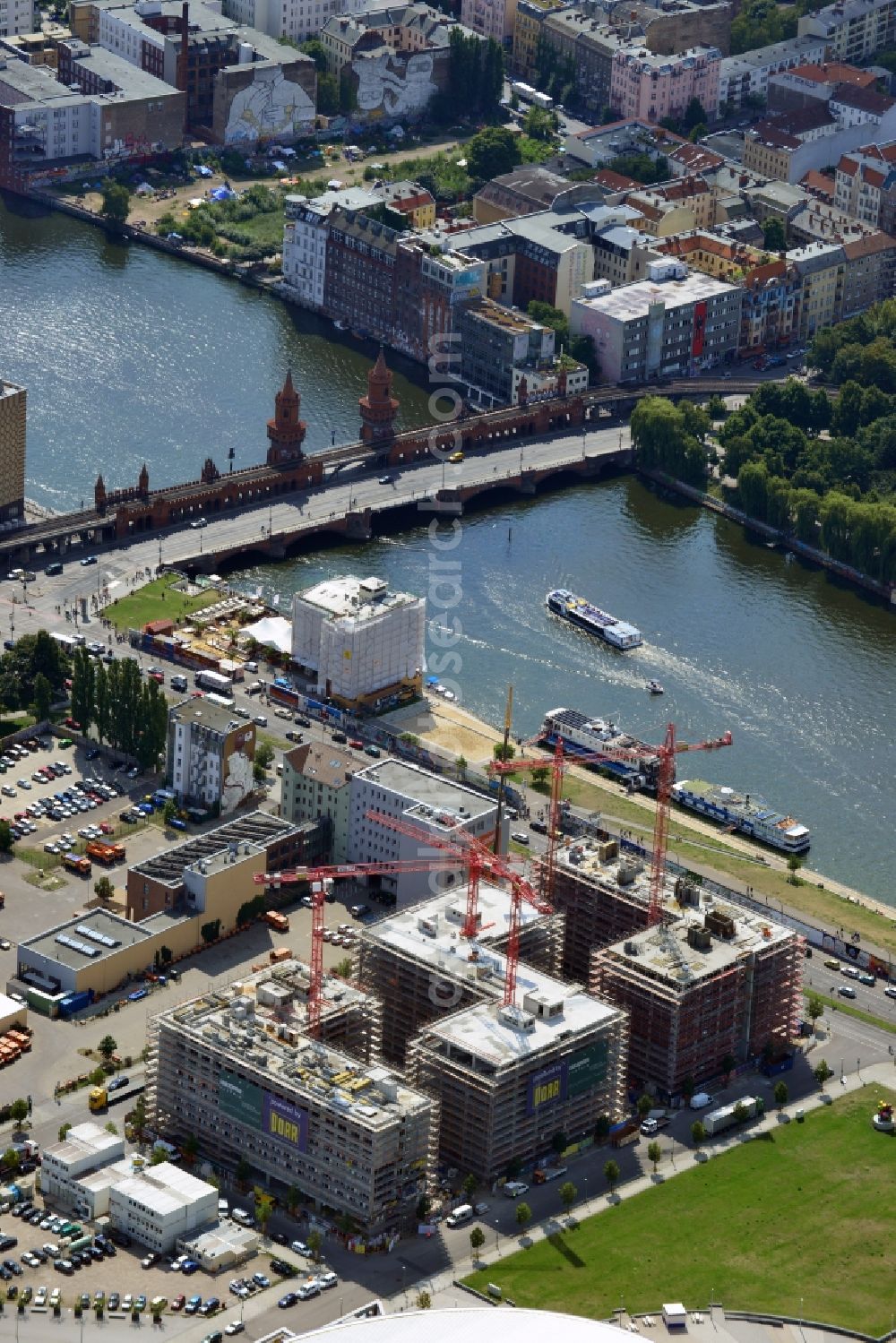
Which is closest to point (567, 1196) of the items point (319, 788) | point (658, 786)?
point (319, 788)

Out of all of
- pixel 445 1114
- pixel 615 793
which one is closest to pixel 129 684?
pixel 615 793

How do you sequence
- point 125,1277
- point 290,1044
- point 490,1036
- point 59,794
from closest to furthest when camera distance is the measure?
point 125,1277, point 290,1044, point 490,1036, point 59,794

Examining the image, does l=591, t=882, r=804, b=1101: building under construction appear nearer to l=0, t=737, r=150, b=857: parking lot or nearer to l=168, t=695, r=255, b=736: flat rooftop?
l=168, t=695, r=255, b=736: flat rooftop

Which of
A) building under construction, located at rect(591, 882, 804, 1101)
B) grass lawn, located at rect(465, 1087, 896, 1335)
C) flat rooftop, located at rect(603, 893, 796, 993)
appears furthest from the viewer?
flat rooftop, located at rect(603, 893, 796, 993)

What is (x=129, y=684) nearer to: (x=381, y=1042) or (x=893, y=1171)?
(x=381, y=1042)

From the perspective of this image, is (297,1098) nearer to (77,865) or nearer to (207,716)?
(77,865)

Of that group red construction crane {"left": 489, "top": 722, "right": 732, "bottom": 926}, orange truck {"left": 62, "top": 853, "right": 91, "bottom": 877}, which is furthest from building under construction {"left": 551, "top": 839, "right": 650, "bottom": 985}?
orange truck {"left": 62, "top": 853, "right": 91, "bottom": 877}

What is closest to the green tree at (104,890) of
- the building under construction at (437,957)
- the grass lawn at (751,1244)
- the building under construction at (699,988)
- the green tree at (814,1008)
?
the building under construction at (437,957)
